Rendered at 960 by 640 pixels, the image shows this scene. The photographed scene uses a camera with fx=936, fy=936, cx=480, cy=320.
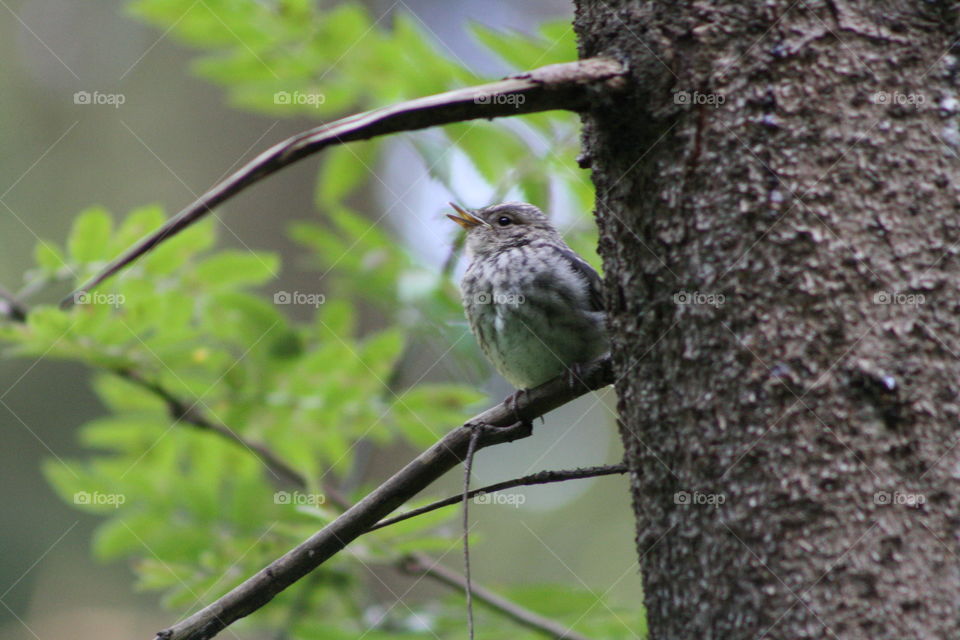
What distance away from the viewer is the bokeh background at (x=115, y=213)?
30.7ft

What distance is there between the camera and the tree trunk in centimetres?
160

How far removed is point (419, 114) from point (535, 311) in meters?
2.84

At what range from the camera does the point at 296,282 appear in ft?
26.9

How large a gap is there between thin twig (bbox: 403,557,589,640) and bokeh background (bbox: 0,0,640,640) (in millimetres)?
3818

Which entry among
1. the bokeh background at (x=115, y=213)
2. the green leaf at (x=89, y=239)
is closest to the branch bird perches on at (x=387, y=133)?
the green leaf at (x=89, y=239)

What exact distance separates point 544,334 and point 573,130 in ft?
3.69

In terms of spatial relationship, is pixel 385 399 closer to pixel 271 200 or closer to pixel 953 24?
pixel 953 24

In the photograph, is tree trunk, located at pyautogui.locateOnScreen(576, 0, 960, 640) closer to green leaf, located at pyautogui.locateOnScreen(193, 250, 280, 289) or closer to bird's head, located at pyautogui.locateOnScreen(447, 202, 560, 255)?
green leaf, located at pyautogui.locateOnScreen(193, 250, 280, 289)

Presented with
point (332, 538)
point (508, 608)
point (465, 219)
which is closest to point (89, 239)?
point (465, 219)

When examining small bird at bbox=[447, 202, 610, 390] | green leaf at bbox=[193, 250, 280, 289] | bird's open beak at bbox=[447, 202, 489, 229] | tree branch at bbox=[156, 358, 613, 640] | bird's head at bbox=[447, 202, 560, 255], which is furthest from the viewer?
bird's open beak at bbox=[447, 202, 489, 229]

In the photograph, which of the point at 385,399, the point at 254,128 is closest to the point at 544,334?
the point at 385,399

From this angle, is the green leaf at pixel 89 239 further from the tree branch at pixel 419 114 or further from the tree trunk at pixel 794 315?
the tree trunk at pixel 794 315

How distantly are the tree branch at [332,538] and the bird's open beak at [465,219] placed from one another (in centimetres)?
313

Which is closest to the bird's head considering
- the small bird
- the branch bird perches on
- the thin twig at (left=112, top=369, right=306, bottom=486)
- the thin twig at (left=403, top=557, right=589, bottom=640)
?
the small bird
